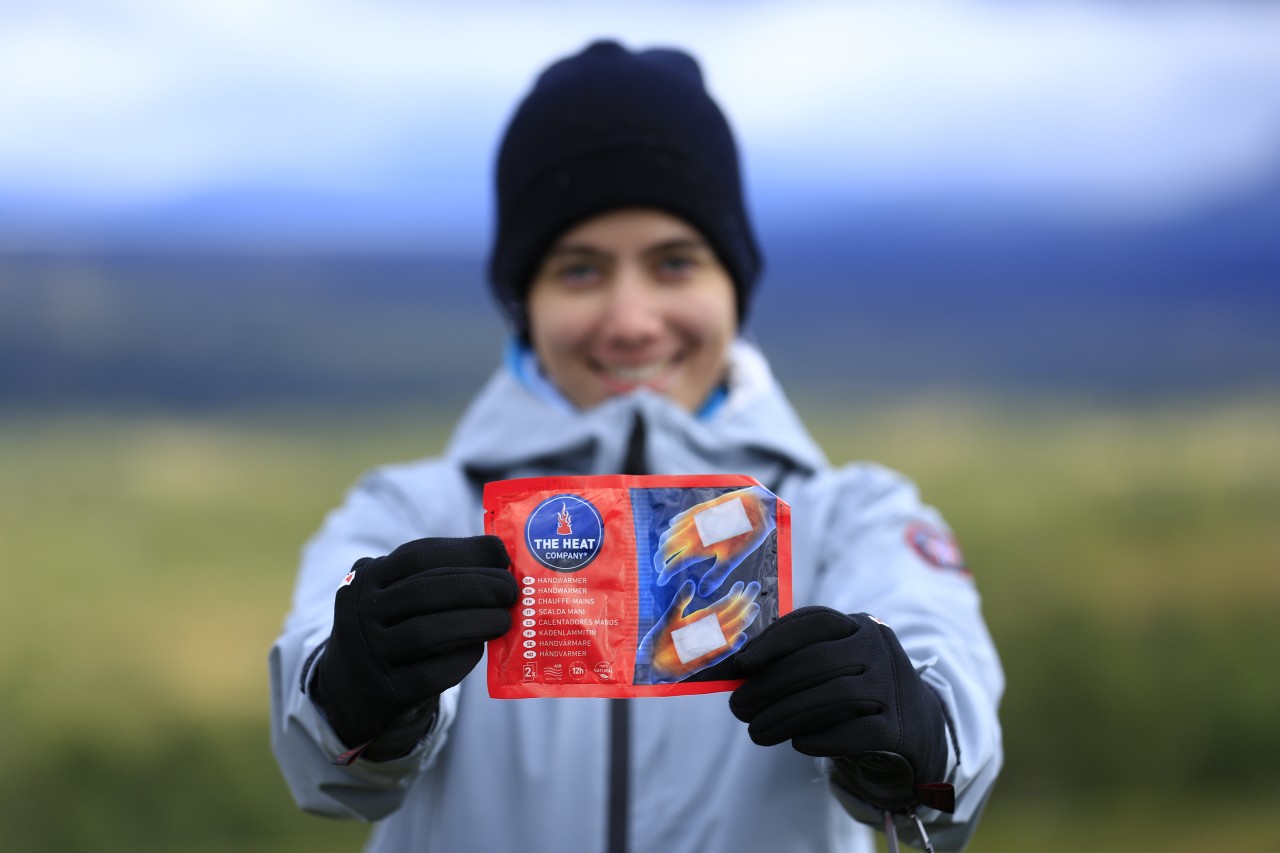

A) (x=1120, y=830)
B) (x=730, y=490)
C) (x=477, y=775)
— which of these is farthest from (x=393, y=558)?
(x=1120, y=830)

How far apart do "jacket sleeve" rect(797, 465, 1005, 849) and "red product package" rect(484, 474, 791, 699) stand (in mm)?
273

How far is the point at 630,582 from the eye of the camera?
1244 millimetres

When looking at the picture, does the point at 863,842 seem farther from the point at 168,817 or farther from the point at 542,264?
the point at 168,817

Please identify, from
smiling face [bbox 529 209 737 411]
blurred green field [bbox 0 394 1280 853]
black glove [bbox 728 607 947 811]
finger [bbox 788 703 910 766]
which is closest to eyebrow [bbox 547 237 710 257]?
smiling face [bbox 529 209 737 411]

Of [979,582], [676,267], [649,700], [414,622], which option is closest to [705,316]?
[676,267]

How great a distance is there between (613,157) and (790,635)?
3.05 ft

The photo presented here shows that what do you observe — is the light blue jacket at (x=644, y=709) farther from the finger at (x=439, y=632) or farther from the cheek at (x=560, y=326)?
the finger at (x=439, y=632)

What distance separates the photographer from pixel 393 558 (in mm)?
1211

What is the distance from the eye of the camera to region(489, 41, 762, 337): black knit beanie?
1817 millimetres

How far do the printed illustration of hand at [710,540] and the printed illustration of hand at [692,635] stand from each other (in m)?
0.02

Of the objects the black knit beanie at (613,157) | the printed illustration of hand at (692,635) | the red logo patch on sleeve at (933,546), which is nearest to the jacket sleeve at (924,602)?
the red logo patch on sleeve at (933,546)

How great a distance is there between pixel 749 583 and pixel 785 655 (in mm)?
94

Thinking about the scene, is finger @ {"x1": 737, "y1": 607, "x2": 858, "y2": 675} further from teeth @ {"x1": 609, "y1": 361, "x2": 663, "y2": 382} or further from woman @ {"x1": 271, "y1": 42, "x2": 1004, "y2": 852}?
teeth @ {"x1": 609, "y1": 361, "x2": 663, "y2": 382}

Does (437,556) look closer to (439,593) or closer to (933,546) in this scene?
(439,593)
